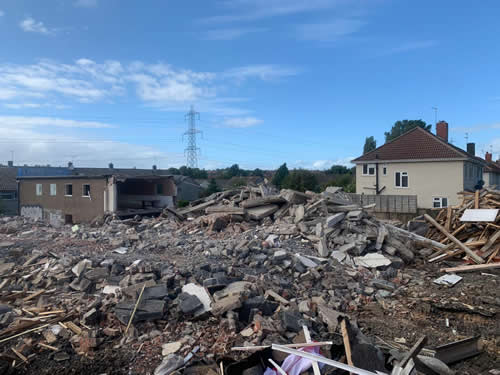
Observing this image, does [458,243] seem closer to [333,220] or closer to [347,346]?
[333,220]

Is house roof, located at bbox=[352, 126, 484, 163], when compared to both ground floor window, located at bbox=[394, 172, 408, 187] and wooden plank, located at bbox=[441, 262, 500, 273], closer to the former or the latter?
ground floor window, located at bbox=[394, 172, 408, 187]

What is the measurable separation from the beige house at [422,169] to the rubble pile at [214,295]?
13808 millimetres

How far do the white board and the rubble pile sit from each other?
5.47 ft

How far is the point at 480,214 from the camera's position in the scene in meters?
11.7

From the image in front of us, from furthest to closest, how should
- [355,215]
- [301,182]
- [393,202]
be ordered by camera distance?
[301,182] < [393,202] < [355,215]

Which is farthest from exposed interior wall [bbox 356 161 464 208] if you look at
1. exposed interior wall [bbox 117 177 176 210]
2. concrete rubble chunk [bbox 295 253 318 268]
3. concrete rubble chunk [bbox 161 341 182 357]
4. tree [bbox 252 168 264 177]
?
tree [bbox 252 168 264 177]

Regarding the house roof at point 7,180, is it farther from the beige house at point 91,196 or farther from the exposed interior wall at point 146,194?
the exposed interior wall at point 146,194

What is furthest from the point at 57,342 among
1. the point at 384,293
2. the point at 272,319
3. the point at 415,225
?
the point at 415,225

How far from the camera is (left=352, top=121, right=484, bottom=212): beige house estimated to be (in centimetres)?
2336

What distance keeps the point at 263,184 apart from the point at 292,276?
8011 millimetres

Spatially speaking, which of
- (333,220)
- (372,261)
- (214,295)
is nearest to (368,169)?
(333,220)

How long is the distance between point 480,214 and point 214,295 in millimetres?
9972

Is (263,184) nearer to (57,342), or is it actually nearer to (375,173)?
(57,342)

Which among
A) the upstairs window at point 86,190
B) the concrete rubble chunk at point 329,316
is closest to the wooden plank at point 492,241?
the concrete rubble chunk at point 329,316
